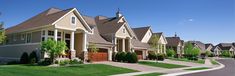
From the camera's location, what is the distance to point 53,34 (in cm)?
3234

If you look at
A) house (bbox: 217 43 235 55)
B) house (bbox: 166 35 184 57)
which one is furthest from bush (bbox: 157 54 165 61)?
house (bbox: 217 43 235 55)

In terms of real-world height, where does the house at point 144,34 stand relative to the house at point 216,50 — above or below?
above

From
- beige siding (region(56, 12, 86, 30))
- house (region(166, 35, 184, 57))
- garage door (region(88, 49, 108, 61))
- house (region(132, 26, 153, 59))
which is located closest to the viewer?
beige siding (region(56, 12, 86, 30))

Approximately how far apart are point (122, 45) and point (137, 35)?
12.7 metres

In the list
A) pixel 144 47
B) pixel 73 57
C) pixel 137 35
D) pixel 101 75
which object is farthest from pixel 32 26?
pixel 137 35

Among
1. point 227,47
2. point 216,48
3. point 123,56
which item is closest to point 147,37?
point 123,56

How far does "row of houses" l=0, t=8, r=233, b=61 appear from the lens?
31.8m

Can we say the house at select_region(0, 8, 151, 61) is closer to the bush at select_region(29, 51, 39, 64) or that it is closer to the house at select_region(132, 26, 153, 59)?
the bush at select_region(29, 51, 39, 64)

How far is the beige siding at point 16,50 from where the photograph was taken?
3259 cm

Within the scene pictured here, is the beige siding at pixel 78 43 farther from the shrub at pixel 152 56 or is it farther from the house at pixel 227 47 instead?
the house at pixel 227 47

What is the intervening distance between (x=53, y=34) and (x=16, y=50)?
612 centimetres

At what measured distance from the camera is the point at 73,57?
33250 mm

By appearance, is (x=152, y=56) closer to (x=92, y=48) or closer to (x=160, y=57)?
(x=160, y=57)

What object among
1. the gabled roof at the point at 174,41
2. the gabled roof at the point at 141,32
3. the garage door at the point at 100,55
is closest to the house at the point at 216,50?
the gabled roof at the point at 174,41
